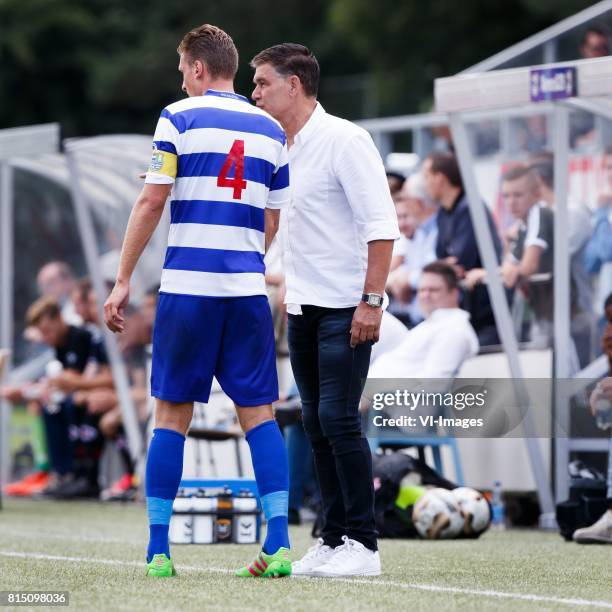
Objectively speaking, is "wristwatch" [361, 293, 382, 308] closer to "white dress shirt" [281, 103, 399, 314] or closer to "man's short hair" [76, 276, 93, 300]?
"white dress shirt" [281, 103, 399, 314]

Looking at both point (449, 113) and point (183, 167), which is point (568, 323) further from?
point (183, 167)

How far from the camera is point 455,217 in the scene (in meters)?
10.6

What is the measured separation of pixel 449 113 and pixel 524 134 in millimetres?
1759

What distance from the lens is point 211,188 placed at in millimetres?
5707

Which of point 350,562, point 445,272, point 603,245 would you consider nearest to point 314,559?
point 350,562

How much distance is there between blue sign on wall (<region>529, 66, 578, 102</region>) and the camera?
824 centimetres

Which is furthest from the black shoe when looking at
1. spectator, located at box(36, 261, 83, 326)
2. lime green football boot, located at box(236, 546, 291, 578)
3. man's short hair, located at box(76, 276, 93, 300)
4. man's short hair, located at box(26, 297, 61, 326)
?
spectator, located at box(36, 261, 83, 326)

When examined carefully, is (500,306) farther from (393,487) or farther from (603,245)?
(393,487)

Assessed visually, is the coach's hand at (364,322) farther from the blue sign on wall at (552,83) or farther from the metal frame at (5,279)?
the metal frame at (5,279)

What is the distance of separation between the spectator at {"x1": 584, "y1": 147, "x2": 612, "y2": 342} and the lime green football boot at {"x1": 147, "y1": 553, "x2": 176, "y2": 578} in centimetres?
448

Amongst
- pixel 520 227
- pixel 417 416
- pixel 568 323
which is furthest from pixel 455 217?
pixel 417 416

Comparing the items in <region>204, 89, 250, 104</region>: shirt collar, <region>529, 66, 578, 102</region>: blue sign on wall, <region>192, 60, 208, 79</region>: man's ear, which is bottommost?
<region>204, 89, 250, 104</region>: shirt collar

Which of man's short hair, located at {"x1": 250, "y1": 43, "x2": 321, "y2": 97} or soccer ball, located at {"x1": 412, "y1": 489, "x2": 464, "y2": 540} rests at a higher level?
man's short hair, located at {"x1": 250, "y1": 43, "x2": 321, "y2": 97}

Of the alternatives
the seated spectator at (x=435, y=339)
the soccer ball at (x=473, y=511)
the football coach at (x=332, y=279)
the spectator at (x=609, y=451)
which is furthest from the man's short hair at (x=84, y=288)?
the football coach at (x=332, y=279)
